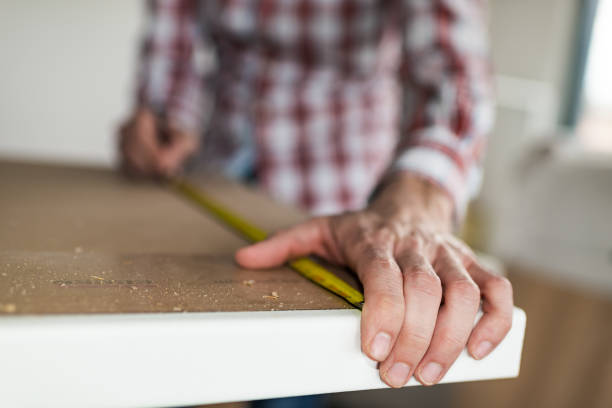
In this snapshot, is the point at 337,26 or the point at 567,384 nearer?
the point at 337,26

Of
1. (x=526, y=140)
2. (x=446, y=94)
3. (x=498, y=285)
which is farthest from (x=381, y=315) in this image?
(x=526, y=140)

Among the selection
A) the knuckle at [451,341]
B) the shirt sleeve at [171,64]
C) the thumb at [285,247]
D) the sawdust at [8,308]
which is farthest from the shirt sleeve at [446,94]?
the shirt sleeve at [171,64]

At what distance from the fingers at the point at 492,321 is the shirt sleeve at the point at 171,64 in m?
Answer: 0.89

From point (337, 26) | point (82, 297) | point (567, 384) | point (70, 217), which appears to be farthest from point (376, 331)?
point (567, 384)

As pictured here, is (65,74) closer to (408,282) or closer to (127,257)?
(127,257)

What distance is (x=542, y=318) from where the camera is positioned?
1.58 m

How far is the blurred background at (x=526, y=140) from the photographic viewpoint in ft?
5.04

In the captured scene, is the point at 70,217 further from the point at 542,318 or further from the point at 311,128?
the point at 542,318

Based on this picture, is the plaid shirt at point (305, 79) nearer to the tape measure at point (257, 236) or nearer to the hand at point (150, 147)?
the hand at point (150, 147)

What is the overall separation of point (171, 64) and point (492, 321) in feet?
3.45

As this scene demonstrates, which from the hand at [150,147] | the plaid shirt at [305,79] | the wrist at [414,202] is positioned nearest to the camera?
the wrist at [414,202]

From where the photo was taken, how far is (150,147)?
3.27ft

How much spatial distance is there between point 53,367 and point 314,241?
277mm

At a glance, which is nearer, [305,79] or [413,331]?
[413,331]
